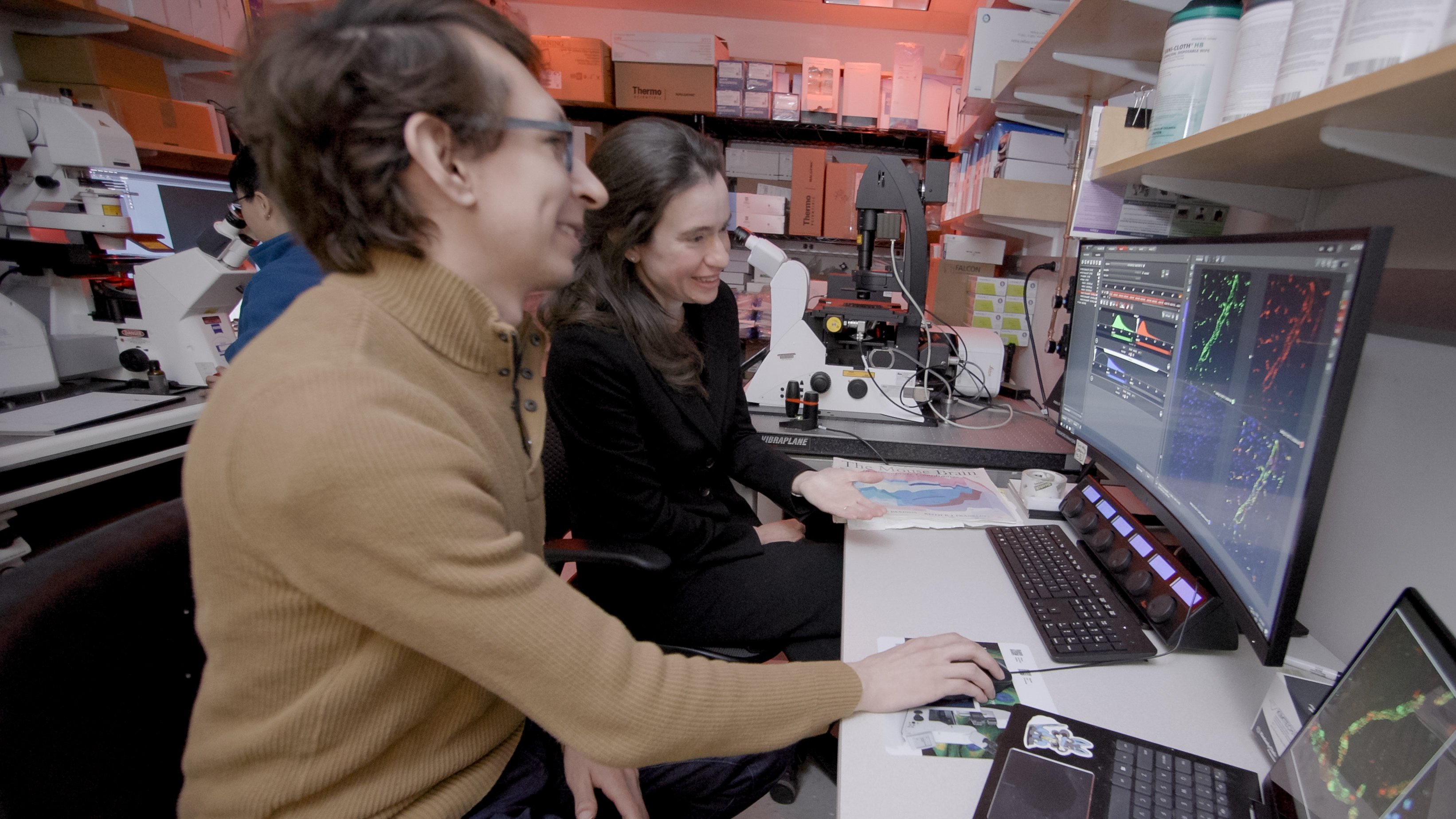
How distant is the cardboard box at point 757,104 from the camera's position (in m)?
3.48

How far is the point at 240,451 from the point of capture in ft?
1.57

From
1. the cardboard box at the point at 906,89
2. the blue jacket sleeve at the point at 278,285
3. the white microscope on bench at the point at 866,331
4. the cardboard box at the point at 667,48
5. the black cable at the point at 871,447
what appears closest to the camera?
the blue jacket sleeve at the point at 278,285

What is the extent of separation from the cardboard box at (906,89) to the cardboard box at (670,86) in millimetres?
984

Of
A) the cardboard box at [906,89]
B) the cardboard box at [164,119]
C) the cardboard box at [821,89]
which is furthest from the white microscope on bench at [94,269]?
the cardboard box at [906,89]

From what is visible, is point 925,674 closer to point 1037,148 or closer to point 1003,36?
point 1037,148

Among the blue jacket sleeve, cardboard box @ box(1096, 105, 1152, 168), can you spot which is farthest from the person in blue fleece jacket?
cardboard box @ box(1096, 105, 1152, 168)

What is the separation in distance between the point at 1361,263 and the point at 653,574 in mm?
967

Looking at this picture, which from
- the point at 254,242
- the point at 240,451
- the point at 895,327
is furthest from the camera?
the point at 254,242

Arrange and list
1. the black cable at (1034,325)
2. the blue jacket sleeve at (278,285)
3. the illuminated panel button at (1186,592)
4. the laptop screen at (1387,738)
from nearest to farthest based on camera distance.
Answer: the laptop screen at (1387,738)
the illuminated panel button at (1186,592)
the blue jacket sleeve at (278,285)
the black cable at (1034,325)

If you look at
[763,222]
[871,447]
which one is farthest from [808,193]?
[871,447]

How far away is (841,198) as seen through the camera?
139 inches

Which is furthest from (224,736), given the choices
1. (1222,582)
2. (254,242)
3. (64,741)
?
(254,242)

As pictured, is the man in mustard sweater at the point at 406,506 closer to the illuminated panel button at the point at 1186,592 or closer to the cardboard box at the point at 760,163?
the illuminated panel button at the point at 1186,592

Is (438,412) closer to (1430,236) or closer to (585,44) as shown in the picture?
(1430,236)
